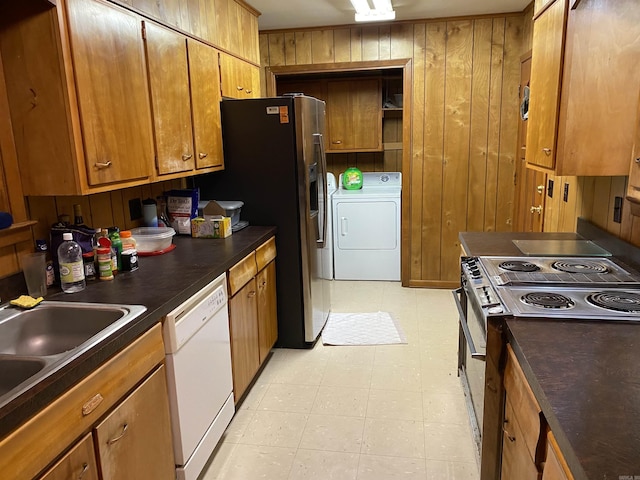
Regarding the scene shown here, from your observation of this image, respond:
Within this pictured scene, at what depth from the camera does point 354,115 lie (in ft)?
15.5

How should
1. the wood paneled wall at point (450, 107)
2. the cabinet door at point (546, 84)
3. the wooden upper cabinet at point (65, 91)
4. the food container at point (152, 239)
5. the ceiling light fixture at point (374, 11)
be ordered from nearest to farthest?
the wooden upper cabinet at point (65, 91) < the cabinet door at point (546, 84) < the food container at point (152, 239) < the ceiling light fixture at point (374, 11) < the wood paneled wall at point (450, 107)

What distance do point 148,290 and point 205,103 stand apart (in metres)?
1.34

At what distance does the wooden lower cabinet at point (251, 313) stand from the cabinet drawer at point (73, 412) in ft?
2.59

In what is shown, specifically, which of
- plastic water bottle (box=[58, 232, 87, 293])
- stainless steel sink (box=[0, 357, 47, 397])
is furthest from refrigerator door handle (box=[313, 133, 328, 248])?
stainless steel sink (box=[0, 357, 47, 397])

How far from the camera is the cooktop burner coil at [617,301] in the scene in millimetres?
1481

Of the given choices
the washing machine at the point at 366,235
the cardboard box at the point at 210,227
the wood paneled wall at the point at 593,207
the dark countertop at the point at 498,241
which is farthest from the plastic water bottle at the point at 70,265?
the washing machine at the point at 366,235

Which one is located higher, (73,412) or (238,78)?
(238,78)

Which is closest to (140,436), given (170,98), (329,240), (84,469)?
(84,469)

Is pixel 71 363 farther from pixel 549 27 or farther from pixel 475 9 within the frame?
pixel 475 9

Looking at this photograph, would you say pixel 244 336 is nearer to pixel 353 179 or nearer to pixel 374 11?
pixel 374 11

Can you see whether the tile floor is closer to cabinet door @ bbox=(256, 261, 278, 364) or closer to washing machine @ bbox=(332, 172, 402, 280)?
cabinet door @ bbox=(256, 261, 278, 364)

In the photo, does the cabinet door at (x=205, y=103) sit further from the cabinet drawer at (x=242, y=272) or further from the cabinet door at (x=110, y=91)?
the cabinet drawer at (x=242, y=272)

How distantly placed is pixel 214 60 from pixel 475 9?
85.4 inches

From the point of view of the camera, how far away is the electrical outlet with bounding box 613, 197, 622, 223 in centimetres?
205
